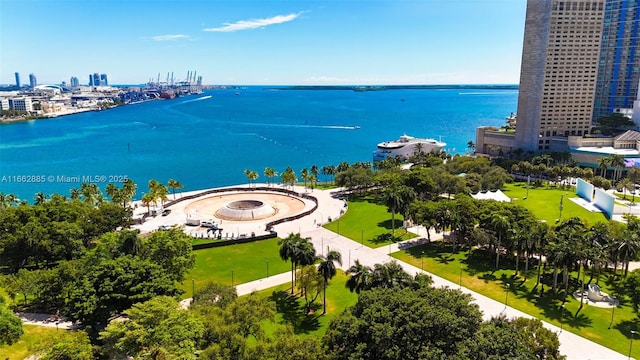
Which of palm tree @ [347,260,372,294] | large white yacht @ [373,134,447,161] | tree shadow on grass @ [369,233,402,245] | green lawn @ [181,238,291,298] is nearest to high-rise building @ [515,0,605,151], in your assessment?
large white yacht @ [373,134,447,161]

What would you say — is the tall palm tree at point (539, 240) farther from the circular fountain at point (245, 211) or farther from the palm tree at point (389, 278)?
the circular fountain at point (245, 211)

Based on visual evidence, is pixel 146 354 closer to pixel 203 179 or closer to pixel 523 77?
pixel 203 179

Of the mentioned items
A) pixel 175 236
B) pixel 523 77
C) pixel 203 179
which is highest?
pixel 523 77

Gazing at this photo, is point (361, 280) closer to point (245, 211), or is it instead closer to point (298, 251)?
point (298, 251)

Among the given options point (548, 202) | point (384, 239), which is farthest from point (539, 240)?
point (548, 202)

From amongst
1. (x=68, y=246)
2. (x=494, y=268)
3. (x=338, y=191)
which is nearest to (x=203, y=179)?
(x=338, y=191)

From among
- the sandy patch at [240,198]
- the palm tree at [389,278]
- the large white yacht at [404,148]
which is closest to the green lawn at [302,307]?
the palm tree at [389,278]
